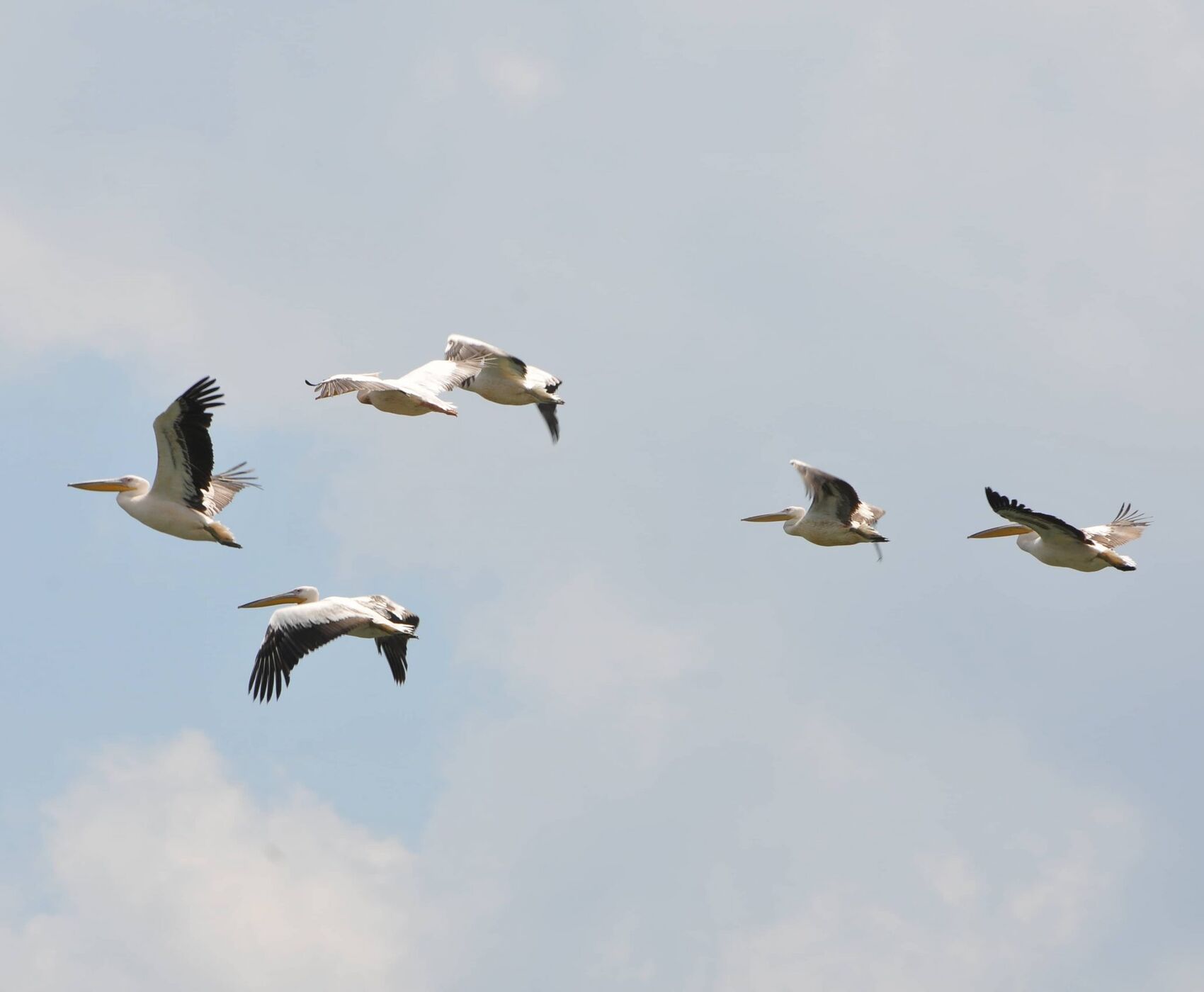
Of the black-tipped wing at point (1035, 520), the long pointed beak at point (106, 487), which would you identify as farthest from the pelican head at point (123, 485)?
the black-tipped wing at point (1035, 520)

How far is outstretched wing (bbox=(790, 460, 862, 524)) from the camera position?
17062mm

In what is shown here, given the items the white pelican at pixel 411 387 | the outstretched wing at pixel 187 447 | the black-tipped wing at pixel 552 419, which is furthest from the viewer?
the black-tipped wing at pixel 552 419

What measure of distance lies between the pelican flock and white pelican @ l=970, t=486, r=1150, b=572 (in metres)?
0.02

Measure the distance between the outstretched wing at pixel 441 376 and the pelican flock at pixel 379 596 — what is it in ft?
0.05

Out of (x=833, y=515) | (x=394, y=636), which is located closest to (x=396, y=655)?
(x=394, y=636)

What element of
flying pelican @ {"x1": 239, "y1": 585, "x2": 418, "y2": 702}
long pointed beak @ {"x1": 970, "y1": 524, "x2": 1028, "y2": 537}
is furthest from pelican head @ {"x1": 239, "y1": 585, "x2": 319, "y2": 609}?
long pointed beak @ {"x1": 970, "y1": 524, "x2": 1028, "y2": 537}

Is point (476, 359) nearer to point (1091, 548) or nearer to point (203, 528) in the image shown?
point (203, 528)

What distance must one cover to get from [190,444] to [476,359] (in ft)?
11.8

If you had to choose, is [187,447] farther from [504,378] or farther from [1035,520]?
[1035,520]

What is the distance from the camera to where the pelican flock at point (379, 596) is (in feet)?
51.7

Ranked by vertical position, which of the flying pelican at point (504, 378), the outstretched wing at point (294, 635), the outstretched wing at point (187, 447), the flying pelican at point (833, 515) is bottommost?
the outstretched wing at point (294, 635)

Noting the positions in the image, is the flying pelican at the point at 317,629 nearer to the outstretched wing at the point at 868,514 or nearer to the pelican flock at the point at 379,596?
the pelican flock at the point at 379,596

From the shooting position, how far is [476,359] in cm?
1839

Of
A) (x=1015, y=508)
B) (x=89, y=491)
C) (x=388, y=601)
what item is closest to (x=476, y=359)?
(x=388, y=601)
